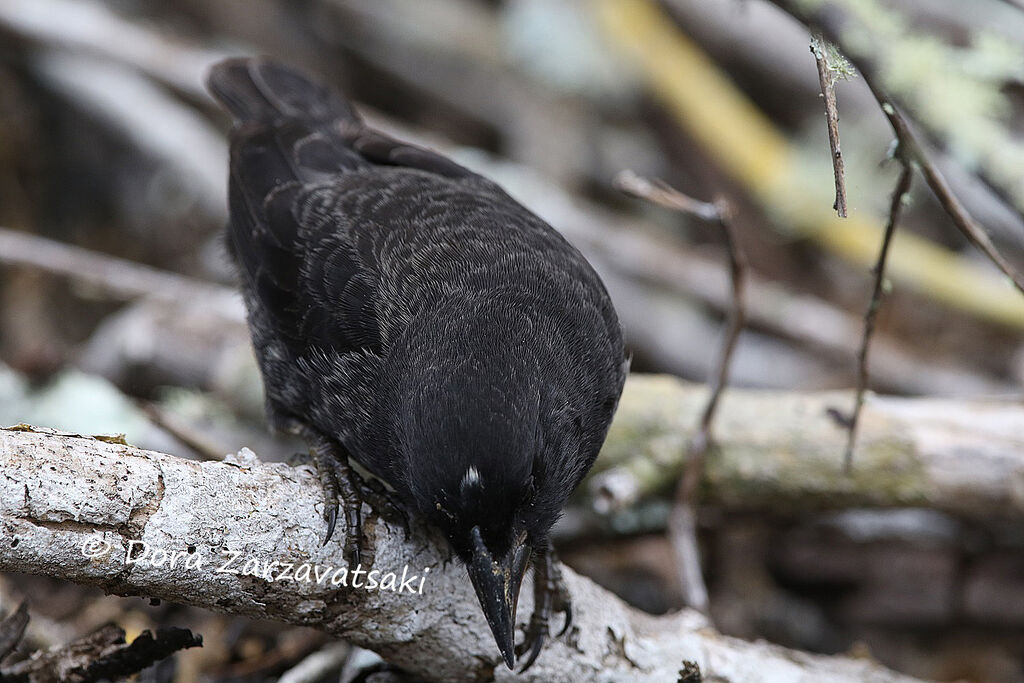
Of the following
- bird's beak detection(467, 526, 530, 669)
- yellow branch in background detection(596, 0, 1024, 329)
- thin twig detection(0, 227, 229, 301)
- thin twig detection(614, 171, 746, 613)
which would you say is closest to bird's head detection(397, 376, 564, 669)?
bird's beak detection(467, 526, 530, 669)

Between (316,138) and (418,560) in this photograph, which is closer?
(418,560)

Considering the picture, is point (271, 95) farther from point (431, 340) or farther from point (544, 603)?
point (544, 603)

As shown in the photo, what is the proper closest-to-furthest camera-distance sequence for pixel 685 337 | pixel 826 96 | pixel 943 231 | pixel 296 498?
1. pixel 826 96
2. pixel 296 498
3. pixel 685 337
4. pixel 943 231

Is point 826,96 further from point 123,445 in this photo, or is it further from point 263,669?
point 263,669

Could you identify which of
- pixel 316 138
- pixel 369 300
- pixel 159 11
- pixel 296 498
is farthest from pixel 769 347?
pixel 159 11

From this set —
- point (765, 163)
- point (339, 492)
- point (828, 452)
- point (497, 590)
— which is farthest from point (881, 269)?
point (765, 163)

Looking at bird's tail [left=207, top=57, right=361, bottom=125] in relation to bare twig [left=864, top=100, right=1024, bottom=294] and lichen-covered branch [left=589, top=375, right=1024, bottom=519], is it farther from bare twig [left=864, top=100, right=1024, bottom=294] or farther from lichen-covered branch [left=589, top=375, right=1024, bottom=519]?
bare twig [left=864, top=100, right=1024, bottom=294]
